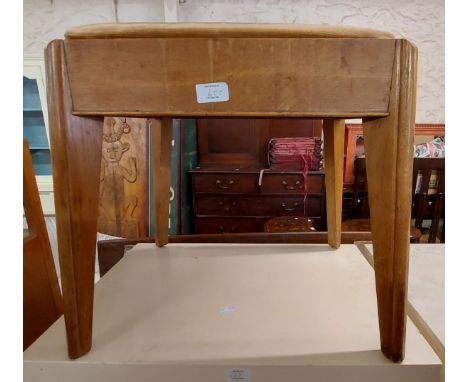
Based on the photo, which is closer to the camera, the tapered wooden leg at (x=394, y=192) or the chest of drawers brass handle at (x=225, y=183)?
the tapered wooden leg at (x=394, y=192)

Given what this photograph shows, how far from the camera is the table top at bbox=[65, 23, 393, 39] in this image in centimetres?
38

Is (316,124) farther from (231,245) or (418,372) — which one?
(418,372)

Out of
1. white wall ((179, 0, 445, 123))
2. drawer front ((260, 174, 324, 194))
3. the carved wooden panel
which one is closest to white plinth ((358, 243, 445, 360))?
drawer front ((260, 174, 324, 194))

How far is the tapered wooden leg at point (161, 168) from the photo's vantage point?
779mm

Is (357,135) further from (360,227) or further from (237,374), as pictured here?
(237,374)

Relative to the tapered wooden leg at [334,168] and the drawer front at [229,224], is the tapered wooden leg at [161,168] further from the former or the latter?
the drawer front at [229,224]

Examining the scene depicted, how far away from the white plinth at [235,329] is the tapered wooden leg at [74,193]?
0.06 meters

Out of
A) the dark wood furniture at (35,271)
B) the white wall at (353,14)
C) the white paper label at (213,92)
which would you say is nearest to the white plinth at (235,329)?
the dark wood furniture at (35,271)

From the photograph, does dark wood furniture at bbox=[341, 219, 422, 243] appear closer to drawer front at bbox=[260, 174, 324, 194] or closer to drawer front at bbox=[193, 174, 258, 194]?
drawer front at bbox=[260, 174, 324, 194]

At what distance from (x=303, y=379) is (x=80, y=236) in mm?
339

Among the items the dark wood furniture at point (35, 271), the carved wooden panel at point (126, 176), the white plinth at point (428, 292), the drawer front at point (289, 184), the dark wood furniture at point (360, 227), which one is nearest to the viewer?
the white plinth at point (428, 292)

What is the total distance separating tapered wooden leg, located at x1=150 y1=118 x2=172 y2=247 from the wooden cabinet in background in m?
1.12

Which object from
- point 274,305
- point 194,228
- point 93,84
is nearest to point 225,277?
point 274,305

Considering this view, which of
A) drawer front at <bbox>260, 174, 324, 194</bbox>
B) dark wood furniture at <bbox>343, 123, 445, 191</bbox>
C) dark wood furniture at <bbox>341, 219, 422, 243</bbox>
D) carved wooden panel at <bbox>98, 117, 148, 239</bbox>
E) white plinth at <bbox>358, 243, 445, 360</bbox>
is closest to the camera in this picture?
white plinth at <bbox>358, 243, 445, 360</bbox>
